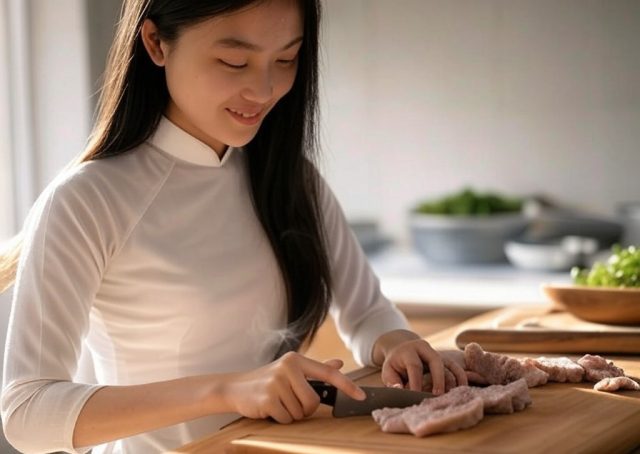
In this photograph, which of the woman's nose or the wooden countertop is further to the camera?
the woman's nose

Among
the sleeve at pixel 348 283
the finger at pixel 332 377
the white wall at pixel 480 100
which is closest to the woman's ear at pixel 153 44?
the sleeve at pixel 348 283

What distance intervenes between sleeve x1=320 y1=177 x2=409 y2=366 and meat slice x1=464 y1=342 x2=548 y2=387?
1.04ft

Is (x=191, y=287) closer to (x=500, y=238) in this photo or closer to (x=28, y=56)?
(x=28, y=56)

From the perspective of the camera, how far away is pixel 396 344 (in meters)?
1.95

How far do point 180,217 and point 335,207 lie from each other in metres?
0.36

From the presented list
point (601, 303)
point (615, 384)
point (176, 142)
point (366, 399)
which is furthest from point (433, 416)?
point (601, 303)

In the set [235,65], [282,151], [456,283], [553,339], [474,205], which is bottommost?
[456,283]

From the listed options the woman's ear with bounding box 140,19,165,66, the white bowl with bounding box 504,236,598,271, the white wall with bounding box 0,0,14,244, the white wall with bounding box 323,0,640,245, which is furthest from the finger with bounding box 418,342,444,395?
the white wall with bounding box 323,0,640,245

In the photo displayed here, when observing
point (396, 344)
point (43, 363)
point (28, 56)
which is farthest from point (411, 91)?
point (43, 363)

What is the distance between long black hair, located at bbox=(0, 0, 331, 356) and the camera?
6.15 ft

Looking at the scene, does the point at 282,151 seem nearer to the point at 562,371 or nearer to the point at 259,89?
the point at 259,89

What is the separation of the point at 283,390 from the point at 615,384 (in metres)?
0.52

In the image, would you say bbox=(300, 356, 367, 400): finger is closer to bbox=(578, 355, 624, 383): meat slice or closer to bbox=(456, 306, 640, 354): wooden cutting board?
bbox=(578, 355, 624, 383): meat slice

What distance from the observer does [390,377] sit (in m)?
1.83
